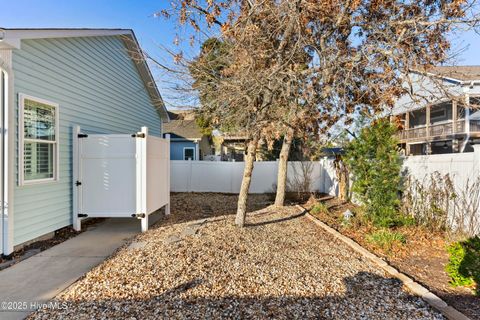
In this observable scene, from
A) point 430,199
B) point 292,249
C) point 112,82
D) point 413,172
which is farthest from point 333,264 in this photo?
point 112,82

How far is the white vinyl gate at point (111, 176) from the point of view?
5887 millimetres

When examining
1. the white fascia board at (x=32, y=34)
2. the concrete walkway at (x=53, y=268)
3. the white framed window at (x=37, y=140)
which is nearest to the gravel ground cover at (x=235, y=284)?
the concrete walkway at (x=53, y=268)

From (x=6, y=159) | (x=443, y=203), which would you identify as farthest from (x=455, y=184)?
(x=6, y=159)

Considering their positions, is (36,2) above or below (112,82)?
above

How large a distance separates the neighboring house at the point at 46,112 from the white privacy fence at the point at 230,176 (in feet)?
16.9

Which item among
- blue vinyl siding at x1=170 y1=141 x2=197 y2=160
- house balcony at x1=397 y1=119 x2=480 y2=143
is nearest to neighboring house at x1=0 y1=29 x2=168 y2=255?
blue vinyl siding at x1=170 y1=141 x2=197 y2=160

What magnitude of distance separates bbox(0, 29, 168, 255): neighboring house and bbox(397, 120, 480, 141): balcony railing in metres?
14.4

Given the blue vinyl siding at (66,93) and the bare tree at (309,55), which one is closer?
the blue vinyl siding at (66,93)

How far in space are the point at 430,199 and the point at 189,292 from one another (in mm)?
5229

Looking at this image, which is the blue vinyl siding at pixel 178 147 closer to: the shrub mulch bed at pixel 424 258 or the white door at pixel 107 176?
the white door at pixel 107 176

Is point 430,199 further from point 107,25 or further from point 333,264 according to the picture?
point 107,25

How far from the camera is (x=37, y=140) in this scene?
16.6 feet

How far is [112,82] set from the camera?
7855 mm

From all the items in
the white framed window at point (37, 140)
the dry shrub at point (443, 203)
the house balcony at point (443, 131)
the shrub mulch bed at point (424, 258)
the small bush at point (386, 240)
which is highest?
the house balcony at point (443, 131)
